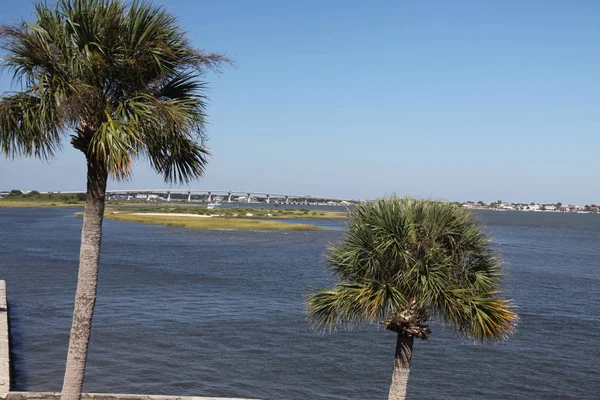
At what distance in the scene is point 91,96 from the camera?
32.7 ft

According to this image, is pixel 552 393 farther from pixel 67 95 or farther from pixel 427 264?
pixel 67 95

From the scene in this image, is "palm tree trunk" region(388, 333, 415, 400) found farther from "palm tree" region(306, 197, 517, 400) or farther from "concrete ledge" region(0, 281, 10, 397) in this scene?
"concrete ledge" region(0, 281, 10, 397)

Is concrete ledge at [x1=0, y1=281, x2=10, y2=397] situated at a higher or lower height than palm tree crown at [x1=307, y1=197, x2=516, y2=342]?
lower

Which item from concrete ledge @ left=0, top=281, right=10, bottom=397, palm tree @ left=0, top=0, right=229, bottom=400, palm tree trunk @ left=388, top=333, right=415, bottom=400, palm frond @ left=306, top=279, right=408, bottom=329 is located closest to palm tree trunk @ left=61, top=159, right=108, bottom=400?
palm tree @ left=0, top=0, right=229, bottom=400

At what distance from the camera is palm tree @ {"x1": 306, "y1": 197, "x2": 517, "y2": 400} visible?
1211 centimetres

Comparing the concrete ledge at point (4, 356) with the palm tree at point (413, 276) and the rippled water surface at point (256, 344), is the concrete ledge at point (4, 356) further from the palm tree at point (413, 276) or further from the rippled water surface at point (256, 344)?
the palm tree at point (413, 276)

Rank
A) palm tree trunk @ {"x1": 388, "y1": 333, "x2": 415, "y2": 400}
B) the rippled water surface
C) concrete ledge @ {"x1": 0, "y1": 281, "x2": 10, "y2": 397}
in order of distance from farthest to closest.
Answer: the rippled water surface < concrete ledge @ {"x1": 0, "y1": 281, "x2": 10, "y2": 397} < palm tree trunk @ {"x1": 388, "y1": 333, "x2": 415, "y2": 400}

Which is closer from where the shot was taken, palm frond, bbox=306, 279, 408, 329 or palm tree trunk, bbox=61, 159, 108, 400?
palm tree trunk, bbox=61, 159, 108, 400

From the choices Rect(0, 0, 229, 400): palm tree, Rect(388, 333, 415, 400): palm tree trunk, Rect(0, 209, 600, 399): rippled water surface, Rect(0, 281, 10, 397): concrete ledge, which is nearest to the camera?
Rect(0, 0, 229, 400): palm tree

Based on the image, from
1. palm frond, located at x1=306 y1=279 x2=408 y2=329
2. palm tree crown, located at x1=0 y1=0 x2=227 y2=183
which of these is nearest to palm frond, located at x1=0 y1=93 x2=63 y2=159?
palm tree crown, located at x1=0 y1=0 x2=227 y2=183

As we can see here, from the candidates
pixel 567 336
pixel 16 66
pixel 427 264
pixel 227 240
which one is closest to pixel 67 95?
pixel 16 66

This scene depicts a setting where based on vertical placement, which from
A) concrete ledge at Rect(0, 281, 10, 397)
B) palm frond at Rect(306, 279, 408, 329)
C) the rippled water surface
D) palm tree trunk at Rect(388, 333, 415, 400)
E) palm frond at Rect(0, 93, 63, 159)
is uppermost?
palm frond at Rect(0, 93, 63, 159)

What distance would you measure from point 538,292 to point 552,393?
2418 cm

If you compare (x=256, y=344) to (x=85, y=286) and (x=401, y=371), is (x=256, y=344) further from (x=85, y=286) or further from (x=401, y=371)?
(x=85, y=286)
